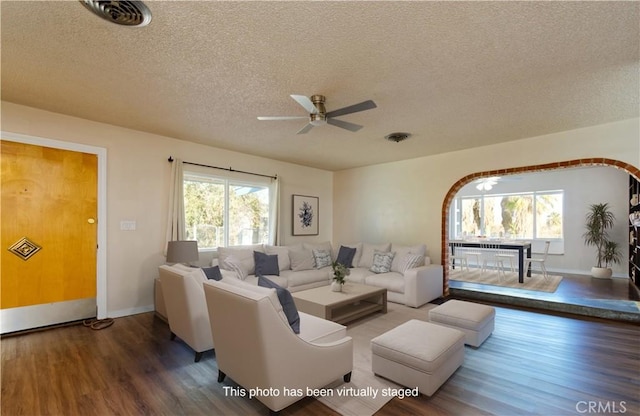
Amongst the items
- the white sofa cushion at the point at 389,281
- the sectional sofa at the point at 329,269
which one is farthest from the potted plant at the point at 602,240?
the white sofa cushion at the point at 389,281

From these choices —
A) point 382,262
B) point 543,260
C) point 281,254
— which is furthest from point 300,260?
point 543,260

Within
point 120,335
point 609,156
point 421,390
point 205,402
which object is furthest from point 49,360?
point 609,156

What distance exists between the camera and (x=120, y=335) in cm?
338

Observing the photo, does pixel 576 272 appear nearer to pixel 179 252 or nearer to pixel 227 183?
pixel 227 183

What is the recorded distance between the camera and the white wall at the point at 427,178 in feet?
12.7

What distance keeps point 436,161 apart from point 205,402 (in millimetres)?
5141

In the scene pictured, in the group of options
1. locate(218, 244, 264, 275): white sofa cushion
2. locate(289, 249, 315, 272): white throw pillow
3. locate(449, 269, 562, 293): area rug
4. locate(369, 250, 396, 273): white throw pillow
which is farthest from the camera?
locate(449, 269, 562, 293): area rug

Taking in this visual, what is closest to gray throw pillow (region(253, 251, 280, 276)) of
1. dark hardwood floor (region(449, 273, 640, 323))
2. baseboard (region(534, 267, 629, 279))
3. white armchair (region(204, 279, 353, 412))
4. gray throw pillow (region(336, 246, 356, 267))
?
gray throw pillow (region(336, 246, 356, 267))

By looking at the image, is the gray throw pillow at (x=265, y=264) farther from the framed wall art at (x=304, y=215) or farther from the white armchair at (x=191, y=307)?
the white armchair at (x=191, y=307)

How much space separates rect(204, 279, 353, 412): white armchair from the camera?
5.95 ft

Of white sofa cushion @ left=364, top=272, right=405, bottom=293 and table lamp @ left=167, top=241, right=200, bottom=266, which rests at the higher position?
table lamp @ left=167, top=241, right=200, bottom=266

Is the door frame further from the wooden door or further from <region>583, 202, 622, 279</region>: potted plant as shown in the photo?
<region>583, 202, 622, 279</region>: potted plant

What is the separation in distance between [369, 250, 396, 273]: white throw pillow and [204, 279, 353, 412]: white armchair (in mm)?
3007

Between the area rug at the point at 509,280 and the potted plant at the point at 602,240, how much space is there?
944 mm
